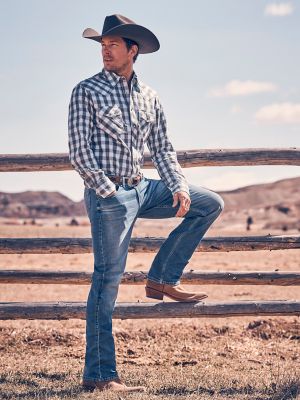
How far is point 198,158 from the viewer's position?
17.4ft

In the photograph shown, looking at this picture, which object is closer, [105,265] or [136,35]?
[105,265]

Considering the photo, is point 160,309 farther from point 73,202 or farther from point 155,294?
point 73,202

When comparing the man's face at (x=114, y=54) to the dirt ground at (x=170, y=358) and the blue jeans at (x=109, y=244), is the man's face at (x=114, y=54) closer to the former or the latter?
the blue jeans at (x=109, y=244)

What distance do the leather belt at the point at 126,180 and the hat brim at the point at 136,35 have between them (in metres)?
0.82

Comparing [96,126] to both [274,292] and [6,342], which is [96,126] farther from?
[274,292]

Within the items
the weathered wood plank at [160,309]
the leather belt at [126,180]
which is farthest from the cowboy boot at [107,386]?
the leather belt at [126,180]

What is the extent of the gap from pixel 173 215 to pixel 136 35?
110 centimetres

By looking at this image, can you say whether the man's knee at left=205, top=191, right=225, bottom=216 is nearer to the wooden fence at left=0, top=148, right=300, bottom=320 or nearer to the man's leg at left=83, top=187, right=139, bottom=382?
the man's leg at left=83, top=187, right=139, bottom=382

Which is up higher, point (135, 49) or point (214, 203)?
point (135, 49)

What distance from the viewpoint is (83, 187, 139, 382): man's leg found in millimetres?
3889

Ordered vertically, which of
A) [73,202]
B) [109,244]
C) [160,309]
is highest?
[109,244]

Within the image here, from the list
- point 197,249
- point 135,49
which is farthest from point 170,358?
point 135,49

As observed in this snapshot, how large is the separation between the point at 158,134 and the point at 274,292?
5418 mm

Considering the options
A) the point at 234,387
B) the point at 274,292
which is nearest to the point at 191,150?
the point at 234,387
